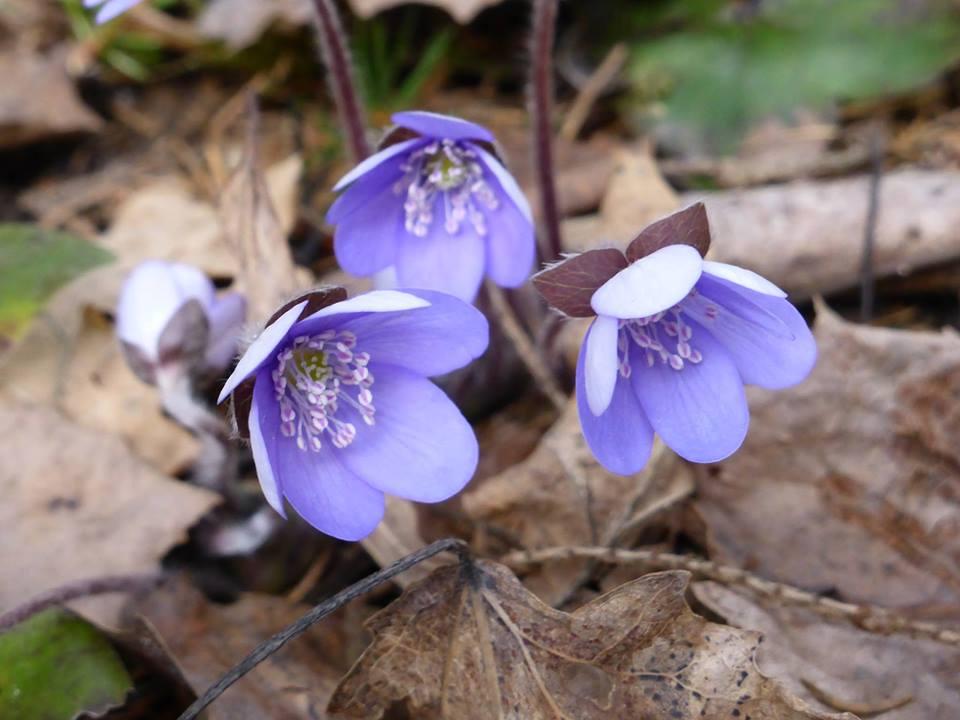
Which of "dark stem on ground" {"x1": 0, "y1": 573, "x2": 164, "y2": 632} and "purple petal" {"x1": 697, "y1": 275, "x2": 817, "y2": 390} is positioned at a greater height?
"purple petal" {"x1": 697, "y1": 275, "x2": 817, "y2": 390}

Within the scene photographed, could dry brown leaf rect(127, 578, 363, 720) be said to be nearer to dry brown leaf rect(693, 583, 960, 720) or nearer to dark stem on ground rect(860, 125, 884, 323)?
dry brown leaf rect(693, 583, 960, 720)

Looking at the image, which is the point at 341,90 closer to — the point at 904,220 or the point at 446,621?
the point at 446,621

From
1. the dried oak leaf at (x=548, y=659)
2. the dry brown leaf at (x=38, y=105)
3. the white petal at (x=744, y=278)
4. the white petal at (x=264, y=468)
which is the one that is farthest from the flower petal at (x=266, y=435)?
the dry brown leaf at (x=38, y=105)

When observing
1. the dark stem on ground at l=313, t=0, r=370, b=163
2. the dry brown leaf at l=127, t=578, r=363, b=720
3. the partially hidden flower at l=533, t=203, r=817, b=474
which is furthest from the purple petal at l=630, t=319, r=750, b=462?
the dark stem on ground at l=313, t=0, r=370, b=163

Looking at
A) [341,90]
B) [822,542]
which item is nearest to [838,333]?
[822,542]

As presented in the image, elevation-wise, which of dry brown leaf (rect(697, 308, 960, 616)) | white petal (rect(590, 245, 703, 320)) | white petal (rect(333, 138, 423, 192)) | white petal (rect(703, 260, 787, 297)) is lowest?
dry brown leaf (rect(697, 308, 960, 616))

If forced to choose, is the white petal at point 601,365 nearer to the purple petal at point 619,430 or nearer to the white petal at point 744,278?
the purple petal at point 619,430
